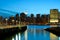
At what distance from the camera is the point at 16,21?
474ft
